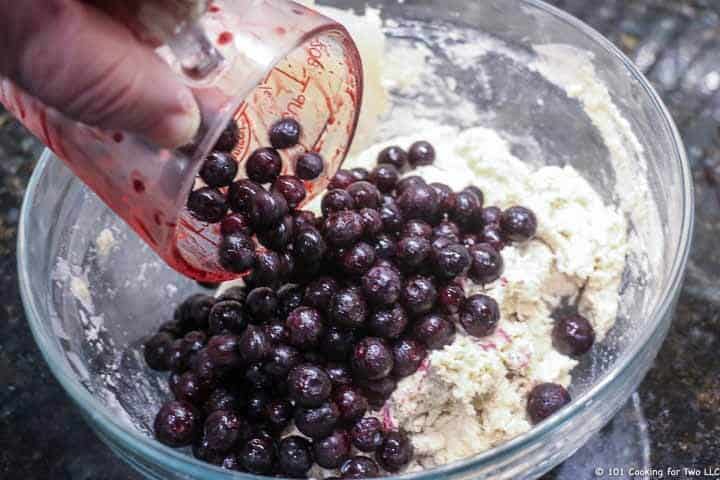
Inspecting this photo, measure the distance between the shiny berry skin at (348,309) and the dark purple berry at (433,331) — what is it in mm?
124

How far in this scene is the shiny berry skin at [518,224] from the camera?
1.82 m

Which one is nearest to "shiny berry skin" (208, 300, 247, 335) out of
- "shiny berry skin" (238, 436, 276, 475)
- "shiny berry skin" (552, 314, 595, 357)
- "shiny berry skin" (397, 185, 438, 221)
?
"shiny berry skin" (238, 436, 276, 475)

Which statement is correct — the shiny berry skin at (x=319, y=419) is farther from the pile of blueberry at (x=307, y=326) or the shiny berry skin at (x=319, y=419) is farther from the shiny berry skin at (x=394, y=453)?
the shiny berry skin at (x=394, y=453)

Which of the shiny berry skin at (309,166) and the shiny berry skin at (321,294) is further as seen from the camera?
the shiny berry skin at (309,166)

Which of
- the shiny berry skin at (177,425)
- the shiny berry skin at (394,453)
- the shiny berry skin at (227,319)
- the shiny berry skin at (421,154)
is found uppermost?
the shiny berry skin at (421,154)

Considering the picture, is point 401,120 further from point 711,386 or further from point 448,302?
point 711,386

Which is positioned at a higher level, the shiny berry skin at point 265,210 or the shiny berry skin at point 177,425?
the shiny berry skin at point 265,210

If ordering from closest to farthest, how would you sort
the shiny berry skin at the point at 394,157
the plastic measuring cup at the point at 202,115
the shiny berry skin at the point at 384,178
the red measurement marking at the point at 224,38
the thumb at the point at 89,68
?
the thumb at the point at 89,68, the plastic measuring cup at the point at 202,115, the red measurement marking at the point at 224,38, the shiny berry skin at the point at 384,178, the shiny berry skin at the point at 394,157

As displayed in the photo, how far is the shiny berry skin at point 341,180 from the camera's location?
1.90 metres

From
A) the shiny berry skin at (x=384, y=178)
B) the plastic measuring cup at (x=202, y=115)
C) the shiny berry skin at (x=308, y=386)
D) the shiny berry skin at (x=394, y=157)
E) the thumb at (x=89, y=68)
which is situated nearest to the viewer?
the thumb at (x=89, y=68)

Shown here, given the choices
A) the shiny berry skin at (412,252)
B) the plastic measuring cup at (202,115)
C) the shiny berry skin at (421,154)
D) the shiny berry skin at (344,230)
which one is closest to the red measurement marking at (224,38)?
the plastic measuring cup at (202,115)

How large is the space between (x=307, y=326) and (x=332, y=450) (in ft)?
0.85

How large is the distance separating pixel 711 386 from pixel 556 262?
1.61 ft

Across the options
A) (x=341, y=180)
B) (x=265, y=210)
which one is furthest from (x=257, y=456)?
(x=341, y=180)
